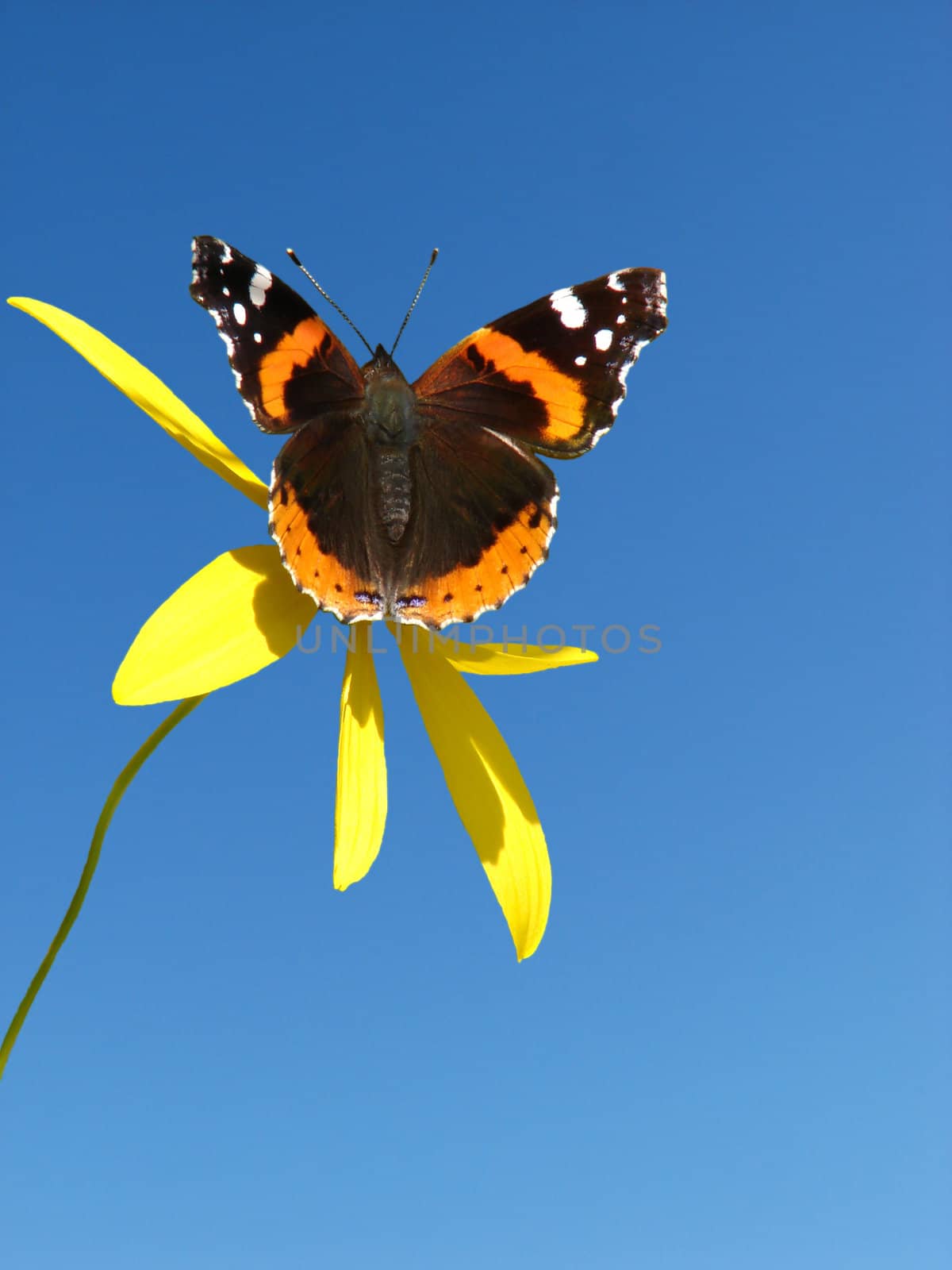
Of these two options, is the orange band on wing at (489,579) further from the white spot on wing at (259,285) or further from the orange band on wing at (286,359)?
the white spot on wing at (259,285)

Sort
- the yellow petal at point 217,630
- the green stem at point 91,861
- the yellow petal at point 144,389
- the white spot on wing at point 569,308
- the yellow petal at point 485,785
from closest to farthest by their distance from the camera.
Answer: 1. the green stem at point 91,861
2. the yellow petal at point 217,630
3. the yellow petal at point 144,389
4. the yellow petal at point 485,785
5. the white spot on wing at point 569,308

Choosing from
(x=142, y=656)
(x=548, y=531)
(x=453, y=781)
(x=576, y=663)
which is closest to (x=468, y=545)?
(x=548, y=531)

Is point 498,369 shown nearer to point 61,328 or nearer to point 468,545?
point 468,545

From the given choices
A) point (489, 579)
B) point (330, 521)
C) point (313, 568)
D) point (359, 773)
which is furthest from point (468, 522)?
point (359, 773)

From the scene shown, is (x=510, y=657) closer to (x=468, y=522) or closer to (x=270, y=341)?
(x=468, y=522)

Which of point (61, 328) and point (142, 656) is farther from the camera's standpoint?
point (61, 328)

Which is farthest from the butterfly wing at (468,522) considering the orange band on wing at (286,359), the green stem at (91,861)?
the green stem at (91,861)

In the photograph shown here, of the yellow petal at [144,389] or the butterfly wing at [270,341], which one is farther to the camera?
the butterfly wing at [270,341]
